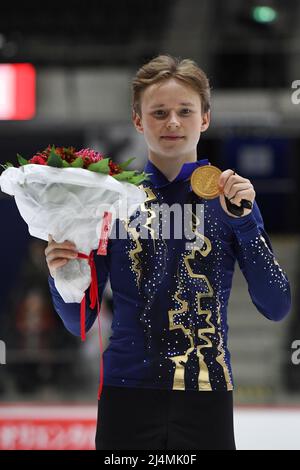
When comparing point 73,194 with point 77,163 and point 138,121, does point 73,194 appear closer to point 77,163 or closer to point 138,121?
point 77,163

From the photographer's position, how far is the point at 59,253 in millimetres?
1969

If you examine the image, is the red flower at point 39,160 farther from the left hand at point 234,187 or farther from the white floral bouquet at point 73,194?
the left hand at point 234,187

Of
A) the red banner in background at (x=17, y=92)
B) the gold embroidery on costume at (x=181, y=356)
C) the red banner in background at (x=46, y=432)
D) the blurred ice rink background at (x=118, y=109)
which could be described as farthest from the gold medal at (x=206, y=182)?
the red banner in background at (x=17, y=92)

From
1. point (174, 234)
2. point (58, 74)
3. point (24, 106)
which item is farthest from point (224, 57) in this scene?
point (174, 234)

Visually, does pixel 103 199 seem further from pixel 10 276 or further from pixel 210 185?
pixel 10 276

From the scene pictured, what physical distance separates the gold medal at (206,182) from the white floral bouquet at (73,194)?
123 mm

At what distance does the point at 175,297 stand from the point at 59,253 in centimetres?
26

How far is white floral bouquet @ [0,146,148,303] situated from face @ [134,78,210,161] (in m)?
0.11

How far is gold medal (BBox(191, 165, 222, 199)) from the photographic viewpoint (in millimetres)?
1899

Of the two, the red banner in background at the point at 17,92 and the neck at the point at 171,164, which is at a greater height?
the red banner in background at the point at 17,92

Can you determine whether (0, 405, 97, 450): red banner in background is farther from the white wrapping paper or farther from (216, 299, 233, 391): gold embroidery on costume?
the white wrapping paper

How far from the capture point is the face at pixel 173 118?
80.1 inches
